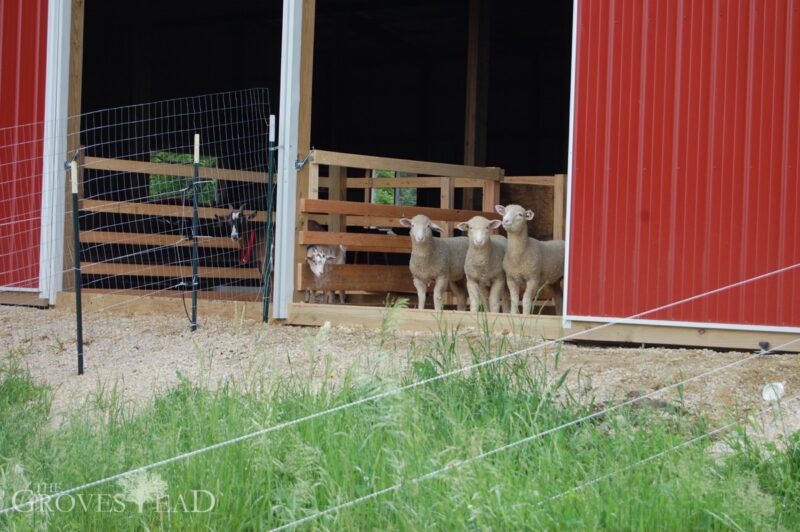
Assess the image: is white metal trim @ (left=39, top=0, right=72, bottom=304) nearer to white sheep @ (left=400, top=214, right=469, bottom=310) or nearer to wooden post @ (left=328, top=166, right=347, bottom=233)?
wooden post @ (left=328, top=166, right=347, bottom=233)

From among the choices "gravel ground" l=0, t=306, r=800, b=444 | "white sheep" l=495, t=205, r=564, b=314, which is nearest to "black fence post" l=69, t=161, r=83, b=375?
"gravel ground" l=0, t=306, r=800, b=444

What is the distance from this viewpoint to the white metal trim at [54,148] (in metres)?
11.7

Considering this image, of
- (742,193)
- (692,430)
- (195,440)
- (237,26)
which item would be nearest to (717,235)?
Result: (742,193)

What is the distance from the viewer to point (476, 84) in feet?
50.8

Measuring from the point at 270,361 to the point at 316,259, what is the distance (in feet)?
8.48

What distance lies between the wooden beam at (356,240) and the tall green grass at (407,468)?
16.0ft

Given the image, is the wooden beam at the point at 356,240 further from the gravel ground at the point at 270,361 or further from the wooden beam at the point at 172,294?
the wooden beam at the point at 172,294

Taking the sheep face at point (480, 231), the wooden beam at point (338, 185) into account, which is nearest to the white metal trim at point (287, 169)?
the wooden beam at point (338, 185)

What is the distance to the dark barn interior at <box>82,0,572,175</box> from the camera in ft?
74.2

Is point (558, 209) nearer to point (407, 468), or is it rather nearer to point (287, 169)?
point (287, 169)

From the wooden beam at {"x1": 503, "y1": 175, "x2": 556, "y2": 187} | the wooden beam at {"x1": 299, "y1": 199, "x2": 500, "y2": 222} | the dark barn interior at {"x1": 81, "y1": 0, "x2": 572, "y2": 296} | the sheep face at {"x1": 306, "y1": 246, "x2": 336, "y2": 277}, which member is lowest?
the sheep face at {"x1": 306, "y1": 246, "x2": 336, "y2": 277}

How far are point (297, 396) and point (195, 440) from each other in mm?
690

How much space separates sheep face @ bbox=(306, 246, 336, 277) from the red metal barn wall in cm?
272

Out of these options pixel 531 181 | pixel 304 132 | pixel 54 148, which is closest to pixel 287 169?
pixel 304 132
